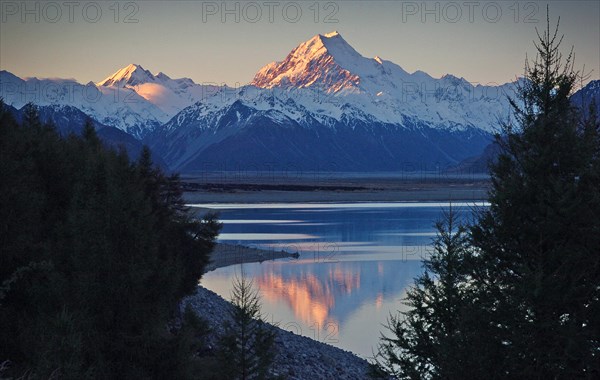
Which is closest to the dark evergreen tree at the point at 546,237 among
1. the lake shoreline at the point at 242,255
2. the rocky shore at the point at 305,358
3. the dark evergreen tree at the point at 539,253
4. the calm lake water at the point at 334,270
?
the dark evergreen tree at the point at 539,253

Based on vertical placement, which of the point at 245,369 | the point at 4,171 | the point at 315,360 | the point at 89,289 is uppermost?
the point at 4,171

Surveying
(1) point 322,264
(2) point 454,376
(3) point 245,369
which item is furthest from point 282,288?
(2) point 454,376

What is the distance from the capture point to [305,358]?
30.2 meters

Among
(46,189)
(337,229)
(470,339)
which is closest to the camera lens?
(470,339)

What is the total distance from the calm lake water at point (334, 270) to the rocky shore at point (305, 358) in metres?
2.07

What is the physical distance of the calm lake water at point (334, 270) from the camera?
40188mm

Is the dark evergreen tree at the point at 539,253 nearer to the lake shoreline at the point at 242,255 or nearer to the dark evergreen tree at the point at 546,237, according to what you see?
the dark evergreen tree at the point at 546,237

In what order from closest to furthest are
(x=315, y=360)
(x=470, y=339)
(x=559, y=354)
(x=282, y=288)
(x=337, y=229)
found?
(x=559, y=354) → (x=470, y=339) → (x=315, y=360) → (x=282, y=288) → (x=337, y=229)

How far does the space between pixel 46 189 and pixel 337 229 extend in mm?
62029

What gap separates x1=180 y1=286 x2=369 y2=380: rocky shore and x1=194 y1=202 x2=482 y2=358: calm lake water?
2069mm

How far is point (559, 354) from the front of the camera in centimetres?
1318

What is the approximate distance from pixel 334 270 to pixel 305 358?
84.7 ft

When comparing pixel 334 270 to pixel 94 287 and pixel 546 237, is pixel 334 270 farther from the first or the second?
pixel 546 237

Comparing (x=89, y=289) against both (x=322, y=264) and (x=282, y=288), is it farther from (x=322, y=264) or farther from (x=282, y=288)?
(x=322, y=264)
